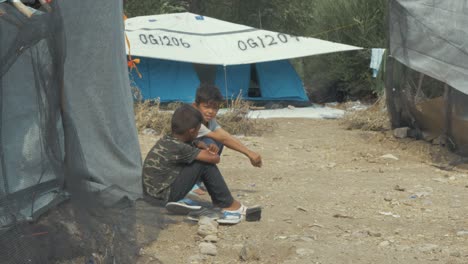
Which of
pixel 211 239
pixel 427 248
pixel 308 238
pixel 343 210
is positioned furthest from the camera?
pixel 343 210

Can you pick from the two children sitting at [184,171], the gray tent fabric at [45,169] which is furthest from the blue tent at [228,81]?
A: the gray tent fabric at [45,169]

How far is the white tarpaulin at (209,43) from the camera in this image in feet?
56.5

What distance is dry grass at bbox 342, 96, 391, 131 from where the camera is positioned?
12.4 meters

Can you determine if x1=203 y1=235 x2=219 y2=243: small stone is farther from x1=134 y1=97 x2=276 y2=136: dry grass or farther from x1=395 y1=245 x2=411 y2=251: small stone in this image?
x1=134 y1=97 x2=276 y2=136: dry grass

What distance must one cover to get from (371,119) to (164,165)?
7.69 metres

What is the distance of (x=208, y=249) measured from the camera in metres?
4.98

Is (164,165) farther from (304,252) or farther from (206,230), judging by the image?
(304,252)

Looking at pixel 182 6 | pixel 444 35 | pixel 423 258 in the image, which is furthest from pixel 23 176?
pixel 182 6

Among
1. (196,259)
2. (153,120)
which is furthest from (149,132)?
(196,259)

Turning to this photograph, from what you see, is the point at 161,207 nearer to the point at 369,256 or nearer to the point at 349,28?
the point at 369,256

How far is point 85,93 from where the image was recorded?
5062 millimetres

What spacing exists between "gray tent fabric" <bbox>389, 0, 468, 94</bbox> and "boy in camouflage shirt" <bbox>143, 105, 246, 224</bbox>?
4.43 metres

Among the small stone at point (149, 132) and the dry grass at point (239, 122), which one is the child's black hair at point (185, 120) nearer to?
the small stone at point (149, 132)

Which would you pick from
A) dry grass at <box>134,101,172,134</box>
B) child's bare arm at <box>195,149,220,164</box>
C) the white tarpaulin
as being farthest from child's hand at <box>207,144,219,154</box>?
the white tarpaulin
